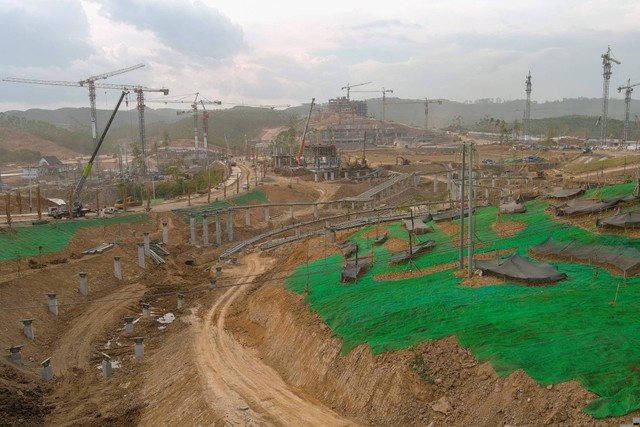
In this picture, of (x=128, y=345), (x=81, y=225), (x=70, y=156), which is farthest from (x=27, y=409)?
(x=70, y=156)

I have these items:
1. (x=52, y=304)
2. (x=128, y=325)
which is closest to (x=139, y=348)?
(x=128, y=325)

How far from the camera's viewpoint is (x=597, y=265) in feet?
59.1

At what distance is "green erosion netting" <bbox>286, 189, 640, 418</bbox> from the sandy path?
2278 mm

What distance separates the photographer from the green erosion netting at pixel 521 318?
38.7 feet

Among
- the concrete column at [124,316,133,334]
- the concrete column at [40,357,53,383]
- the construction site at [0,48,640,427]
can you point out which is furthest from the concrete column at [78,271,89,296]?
the concrete column at [40,357,53,383]

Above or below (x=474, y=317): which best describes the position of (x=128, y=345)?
below

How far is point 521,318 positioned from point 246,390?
25.5ft

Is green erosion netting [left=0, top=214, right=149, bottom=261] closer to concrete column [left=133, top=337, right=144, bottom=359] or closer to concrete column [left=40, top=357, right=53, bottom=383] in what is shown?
concrete column [left=133, top=337, right=144, bottom=359]

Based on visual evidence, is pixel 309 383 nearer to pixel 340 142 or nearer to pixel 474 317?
pixel 474 317

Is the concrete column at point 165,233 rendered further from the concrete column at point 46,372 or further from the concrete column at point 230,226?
the concrete column at point 46,372

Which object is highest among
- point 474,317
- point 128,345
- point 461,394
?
point 474,317

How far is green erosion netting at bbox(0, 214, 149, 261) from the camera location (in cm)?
2873

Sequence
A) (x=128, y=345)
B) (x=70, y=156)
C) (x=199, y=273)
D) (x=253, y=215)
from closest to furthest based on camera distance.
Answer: (x=128, y=345)
(x=199, y=273)
(x=253, y=215)
(x=70, y=156)

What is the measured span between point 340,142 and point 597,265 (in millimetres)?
118162
